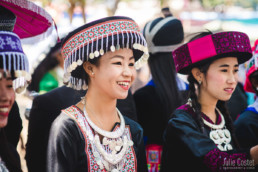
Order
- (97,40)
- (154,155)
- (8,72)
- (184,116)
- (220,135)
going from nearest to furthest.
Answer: (8,72), (97,40), (184,116), (220,135), (154,155)

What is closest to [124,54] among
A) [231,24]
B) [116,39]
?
[116,39]

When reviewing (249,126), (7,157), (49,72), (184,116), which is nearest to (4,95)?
(7,157)

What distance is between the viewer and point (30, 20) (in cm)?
231

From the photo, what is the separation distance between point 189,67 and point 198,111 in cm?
36

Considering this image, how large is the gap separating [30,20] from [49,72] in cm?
232

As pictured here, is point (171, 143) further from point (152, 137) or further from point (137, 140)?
point (152, 137)

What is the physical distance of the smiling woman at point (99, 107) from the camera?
212cm

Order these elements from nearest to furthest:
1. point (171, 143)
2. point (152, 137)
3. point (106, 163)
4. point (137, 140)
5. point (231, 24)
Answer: point (106, 163) → point (137, 140) → point (171, 143) → point (152, 137) → point (231, 24)

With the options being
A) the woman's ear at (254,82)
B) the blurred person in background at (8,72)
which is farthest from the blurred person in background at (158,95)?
the blurred person in background at (8,72)

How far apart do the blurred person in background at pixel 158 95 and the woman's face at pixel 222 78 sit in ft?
2.10

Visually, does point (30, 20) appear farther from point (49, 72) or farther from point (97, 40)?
point (49, 72)

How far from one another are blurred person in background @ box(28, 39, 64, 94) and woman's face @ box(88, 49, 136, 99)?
5.76 feet

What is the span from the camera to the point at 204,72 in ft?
8.94

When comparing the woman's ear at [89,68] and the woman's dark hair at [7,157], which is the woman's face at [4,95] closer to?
the woman's dark hair at [7,157]
